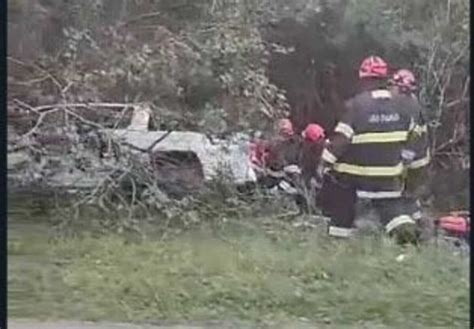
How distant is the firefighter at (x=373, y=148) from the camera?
413cm

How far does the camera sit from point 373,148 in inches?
163

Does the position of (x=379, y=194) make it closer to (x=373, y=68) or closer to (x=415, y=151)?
(x=415, y=151)

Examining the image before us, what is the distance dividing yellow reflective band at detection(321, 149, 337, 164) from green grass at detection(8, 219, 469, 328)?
0.26 m

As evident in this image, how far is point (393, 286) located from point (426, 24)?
92cm

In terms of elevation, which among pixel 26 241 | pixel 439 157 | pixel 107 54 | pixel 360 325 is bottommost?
pixel 360 325

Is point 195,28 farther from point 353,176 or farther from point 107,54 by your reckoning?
point 353,176

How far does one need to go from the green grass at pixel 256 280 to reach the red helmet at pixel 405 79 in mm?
544

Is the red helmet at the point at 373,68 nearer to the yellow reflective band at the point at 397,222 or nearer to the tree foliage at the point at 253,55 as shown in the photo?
the tree foliage at the point at 253,55

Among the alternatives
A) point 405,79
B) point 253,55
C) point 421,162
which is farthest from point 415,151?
point 253,55

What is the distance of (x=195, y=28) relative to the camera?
4109 mm

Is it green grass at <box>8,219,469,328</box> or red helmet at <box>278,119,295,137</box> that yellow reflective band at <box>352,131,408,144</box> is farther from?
green grass at <box>8,219,469,328</box>

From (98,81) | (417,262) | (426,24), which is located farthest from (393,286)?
(98,81)

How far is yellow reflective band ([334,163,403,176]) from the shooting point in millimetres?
4137

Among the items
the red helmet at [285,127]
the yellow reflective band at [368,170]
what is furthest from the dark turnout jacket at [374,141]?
the red helmet at [285,127]
